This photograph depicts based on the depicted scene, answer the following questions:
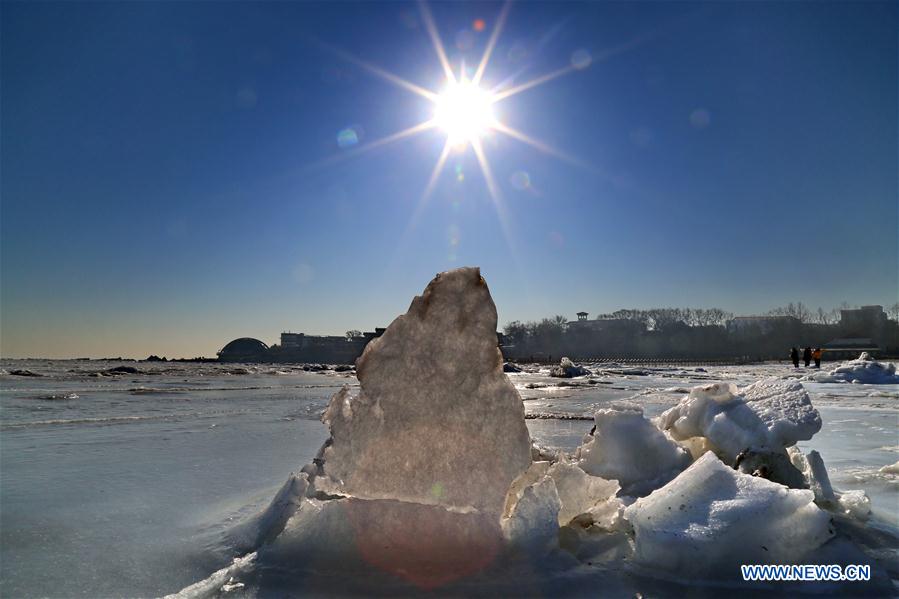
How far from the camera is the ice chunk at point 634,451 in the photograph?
2678 mm

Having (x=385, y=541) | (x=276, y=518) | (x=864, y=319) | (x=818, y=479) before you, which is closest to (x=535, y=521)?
(x=385, y=541)

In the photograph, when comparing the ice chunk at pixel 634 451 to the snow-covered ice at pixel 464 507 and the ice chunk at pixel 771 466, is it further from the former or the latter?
the ice chunk at pixel 771 466

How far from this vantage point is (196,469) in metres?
3.83

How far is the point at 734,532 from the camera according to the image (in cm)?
188

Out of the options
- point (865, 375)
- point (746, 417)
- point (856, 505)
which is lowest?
point (865, 375)

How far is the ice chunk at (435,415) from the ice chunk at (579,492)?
191 mm

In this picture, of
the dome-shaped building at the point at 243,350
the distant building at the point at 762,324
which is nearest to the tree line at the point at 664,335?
the distant building at the point at 762,324

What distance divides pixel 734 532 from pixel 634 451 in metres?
0.83

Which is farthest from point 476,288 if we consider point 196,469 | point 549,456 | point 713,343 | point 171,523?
point 713,343

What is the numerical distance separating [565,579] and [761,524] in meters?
0.74

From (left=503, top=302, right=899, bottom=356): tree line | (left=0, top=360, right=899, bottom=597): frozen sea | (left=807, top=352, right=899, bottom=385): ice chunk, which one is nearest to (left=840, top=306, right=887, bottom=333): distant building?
(left=503, top=302, right=899, bottom=356): tree line

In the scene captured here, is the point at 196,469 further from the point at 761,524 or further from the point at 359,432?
the point at 761,524

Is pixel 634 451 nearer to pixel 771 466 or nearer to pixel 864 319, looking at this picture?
pixel 771 466

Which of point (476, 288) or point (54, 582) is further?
point (476, 288)
